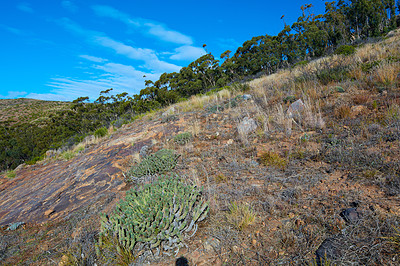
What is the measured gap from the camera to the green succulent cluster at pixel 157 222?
1917 mm

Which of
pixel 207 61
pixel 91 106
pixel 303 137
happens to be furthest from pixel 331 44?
pixel 91 106

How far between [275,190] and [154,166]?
2.49 meters

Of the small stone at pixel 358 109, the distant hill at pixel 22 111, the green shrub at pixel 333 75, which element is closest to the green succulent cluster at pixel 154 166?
the small stone at pixel 358 109

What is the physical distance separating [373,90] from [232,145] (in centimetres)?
388

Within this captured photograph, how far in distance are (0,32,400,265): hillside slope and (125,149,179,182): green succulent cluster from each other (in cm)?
24

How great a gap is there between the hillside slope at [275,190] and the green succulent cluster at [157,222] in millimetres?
136

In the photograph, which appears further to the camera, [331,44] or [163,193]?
[331,44]

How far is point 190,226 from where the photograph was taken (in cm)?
207

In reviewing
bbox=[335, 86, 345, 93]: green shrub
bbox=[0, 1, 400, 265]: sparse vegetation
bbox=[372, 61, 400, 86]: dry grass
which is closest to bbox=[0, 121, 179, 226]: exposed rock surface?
bbox=[0, 1, 400, 265]: sparse vegetation

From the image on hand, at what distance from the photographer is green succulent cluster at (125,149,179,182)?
3.83 metres

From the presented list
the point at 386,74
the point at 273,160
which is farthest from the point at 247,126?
the point at 386,74

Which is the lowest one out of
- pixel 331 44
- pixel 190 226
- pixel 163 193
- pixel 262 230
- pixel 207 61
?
pixel 262 230

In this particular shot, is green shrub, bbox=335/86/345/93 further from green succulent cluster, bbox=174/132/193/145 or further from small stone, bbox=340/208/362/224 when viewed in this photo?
small stone, bbox=340/208/362/224

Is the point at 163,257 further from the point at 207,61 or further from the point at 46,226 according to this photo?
the point at 207,61
